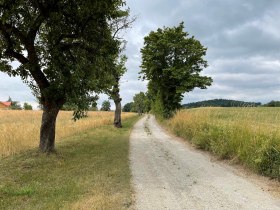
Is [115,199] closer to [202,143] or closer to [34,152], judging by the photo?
[34,152]

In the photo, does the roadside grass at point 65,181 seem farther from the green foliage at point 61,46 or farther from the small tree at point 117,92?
the small tree at point 117,92

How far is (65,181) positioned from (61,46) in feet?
21.8

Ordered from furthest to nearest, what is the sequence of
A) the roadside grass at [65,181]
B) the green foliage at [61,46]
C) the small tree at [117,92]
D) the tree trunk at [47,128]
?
the small tree at [117,92] → the tree trunk at [47,128] → the green foliage at [61,46] → the roadside grass at [65,181]

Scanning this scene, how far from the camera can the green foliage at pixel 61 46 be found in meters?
12.5

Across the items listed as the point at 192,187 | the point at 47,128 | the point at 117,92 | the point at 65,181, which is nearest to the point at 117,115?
the point at 117,92

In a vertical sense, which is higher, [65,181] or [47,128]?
[47,128]

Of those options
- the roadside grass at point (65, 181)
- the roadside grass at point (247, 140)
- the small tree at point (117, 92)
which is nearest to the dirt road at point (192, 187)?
the roadside grass at point (65, 181)

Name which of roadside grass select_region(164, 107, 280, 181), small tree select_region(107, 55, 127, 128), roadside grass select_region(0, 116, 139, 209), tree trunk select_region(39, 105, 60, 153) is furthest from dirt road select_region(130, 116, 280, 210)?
small tree select_region(107, 55, 127, 128)

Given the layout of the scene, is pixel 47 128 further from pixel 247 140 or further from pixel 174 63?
pixel 174 63

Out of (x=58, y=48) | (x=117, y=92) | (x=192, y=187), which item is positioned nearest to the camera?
(x=192, y=187)

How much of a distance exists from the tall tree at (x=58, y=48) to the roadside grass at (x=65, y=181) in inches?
71.6

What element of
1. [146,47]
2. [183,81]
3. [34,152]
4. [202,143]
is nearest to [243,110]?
[202,143]

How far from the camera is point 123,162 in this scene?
39.5 ft

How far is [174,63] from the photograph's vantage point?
3612 cm
